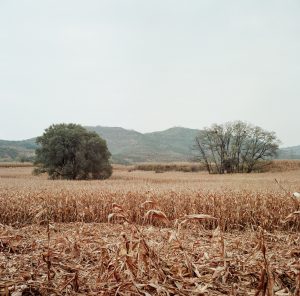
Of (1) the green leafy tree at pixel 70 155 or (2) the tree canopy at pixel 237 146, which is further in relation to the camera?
(2) the tree canopy at pixel 237 146

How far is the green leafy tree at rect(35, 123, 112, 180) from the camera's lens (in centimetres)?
3350

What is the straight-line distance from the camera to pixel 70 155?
3416 cm

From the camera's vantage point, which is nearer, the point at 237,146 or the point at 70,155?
the point at 70,155

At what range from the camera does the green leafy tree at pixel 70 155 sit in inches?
1319

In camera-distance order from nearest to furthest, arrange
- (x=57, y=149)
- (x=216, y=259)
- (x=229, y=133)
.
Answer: (x=216, y=259)
(x=57, y=149)
(x=229, y=133)

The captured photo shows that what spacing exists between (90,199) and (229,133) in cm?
4878

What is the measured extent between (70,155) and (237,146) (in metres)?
32.0

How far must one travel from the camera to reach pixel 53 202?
11.0m

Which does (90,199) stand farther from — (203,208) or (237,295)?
(237,295)

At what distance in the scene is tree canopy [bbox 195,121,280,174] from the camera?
54.0 metres

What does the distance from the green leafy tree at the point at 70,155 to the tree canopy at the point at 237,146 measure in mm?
25236

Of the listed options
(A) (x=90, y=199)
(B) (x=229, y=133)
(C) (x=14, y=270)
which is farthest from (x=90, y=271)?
(B) (x=229, y=133)

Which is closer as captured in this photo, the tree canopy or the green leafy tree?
the green leafy tree

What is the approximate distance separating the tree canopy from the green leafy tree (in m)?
25.2
